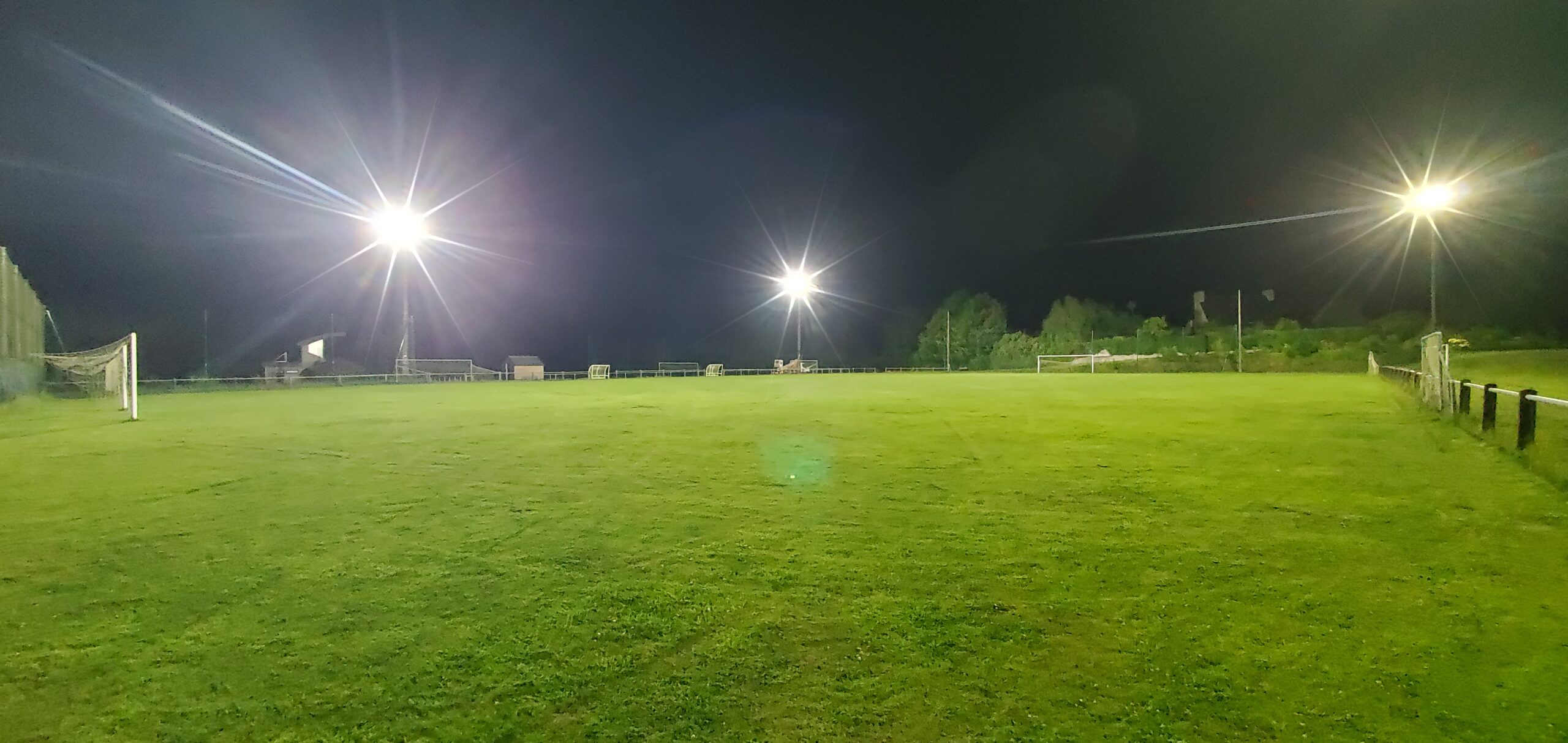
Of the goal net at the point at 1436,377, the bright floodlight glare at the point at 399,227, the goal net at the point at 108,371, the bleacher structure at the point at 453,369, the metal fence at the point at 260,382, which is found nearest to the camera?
the goal net at the point at 1436,377

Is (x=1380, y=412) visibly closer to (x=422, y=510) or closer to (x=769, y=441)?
(x=769, y=441)

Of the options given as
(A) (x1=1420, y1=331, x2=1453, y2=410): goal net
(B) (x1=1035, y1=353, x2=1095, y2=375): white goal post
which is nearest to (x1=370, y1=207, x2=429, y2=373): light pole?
(A) (x1=1420, y1=331, x2=1453, y2=410): goal net

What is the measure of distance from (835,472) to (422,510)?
382cm

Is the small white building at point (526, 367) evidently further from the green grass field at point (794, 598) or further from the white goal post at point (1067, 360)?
the green grass field at point (794, 598)

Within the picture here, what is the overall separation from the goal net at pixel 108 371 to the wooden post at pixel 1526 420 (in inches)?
871

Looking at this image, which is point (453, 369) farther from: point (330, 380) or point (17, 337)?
point (17, 337)

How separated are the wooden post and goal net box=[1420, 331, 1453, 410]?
4.53 meters

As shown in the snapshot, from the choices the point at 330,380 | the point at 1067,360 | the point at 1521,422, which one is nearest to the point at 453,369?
the point at 330,380

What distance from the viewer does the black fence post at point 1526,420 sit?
24.0 feet

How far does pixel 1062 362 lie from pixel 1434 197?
3898cm

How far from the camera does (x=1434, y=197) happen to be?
1994 centimetres

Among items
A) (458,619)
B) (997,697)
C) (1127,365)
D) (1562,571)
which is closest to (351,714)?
(458,619)

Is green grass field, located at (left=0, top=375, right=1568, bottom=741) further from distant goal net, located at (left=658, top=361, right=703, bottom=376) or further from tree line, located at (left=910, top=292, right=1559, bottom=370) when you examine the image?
distant goal net, located at (left=658, top=361, right=703, bottom=376)

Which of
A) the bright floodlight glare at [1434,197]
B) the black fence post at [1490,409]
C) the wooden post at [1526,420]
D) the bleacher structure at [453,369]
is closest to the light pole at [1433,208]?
the bright floodlight glare at [1434,197]
